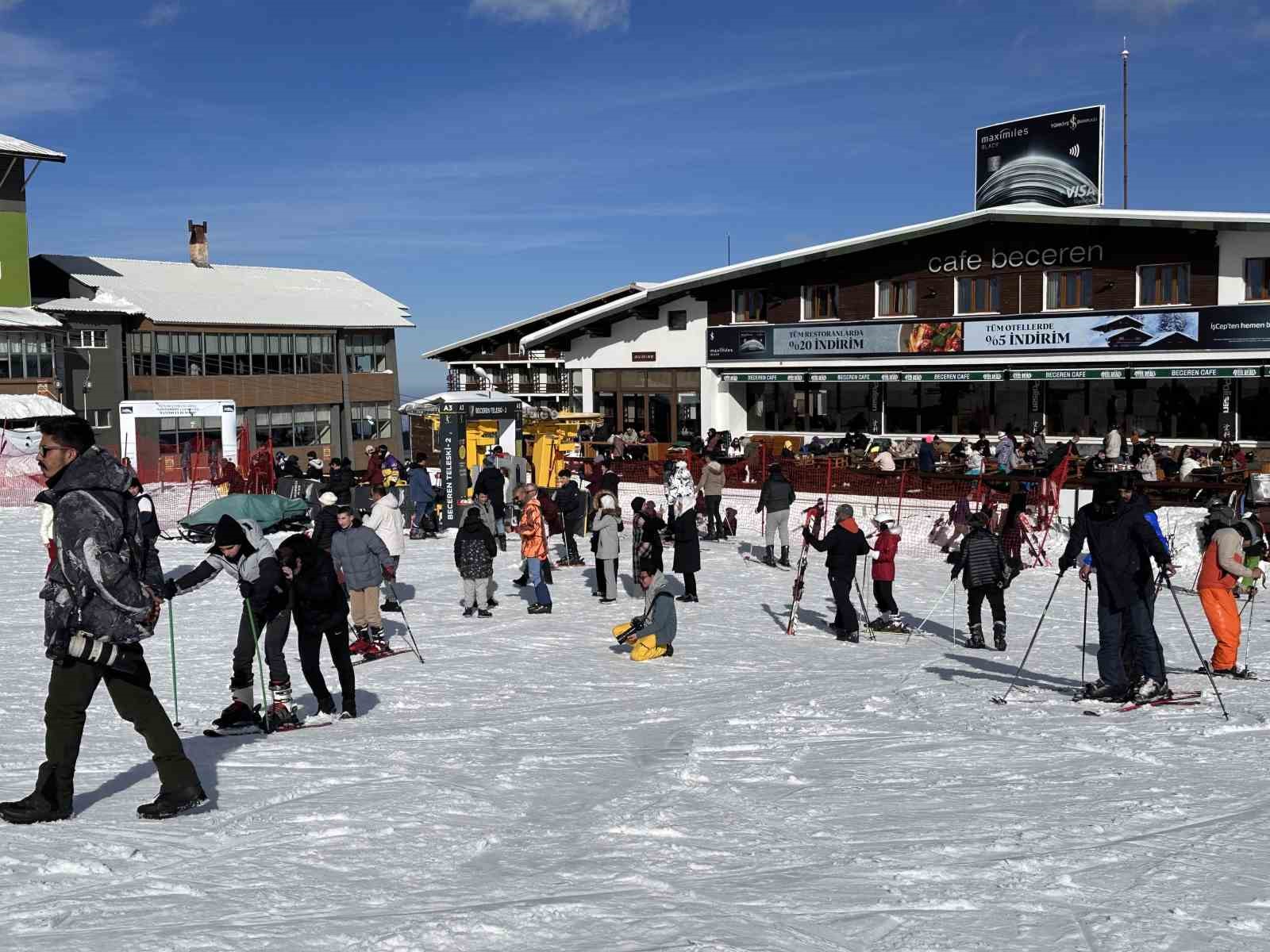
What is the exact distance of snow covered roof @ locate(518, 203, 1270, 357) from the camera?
2508 cm

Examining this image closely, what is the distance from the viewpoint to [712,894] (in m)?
4.98

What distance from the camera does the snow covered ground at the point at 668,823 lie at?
4.59 meters

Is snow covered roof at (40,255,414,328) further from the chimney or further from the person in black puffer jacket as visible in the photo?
the person in black puffer jacket

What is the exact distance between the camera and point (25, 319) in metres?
43.4

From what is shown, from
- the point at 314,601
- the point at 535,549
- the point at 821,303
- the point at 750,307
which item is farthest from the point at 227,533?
the point at 750,307

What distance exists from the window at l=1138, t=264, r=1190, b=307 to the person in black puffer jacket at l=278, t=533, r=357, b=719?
22.8 metres

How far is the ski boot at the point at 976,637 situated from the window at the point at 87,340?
44087mm

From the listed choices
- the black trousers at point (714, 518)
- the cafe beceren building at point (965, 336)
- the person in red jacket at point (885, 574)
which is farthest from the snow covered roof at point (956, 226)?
the person in red jacket at point (885, 574)

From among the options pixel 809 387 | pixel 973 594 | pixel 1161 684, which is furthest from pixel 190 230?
pixel 1161 684

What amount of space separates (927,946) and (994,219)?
85.5 feet

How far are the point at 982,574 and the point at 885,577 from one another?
1.45 m

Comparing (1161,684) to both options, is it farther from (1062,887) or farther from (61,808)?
(61,808)

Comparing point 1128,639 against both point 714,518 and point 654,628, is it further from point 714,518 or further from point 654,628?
point 714,518

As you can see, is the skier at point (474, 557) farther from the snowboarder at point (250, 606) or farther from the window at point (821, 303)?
the window at point (821, 303)
